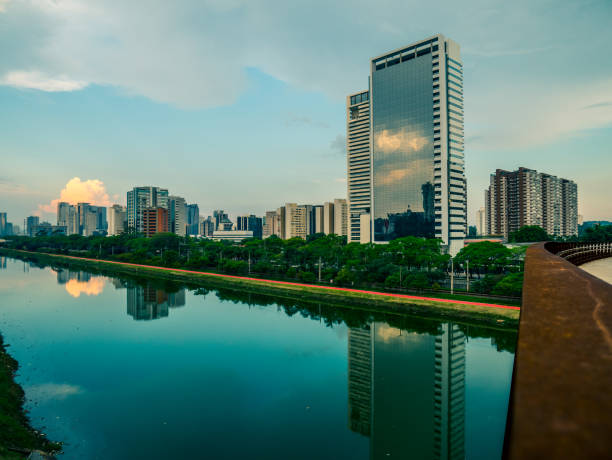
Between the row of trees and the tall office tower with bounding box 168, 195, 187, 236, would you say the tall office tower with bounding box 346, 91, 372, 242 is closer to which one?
the row of trees

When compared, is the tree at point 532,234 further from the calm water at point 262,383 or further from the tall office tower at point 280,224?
the tall office tower at point 280,224

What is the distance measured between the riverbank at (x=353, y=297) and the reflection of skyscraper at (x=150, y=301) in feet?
22.5

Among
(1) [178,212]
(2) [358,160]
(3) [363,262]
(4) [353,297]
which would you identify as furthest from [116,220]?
(4) [353,297]

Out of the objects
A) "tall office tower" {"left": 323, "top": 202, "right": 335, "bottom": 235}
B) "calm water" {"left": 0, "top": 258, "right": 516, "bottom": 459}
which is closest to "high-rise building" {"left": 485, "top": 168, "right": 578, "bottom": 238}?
"tall office tower" {"left": 323, "top": 202, "right": 335, "bottom": 235}

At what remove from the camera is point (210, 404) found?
16312 millimetres

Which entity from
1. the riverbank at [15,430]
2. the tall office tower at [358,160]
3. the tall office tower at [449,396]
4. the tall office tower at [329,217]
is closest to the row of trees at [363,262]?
the tall office tower at [449,396]

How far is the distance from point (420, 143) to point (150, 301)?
2297 inches

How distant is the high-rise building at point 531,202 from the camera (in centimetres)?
10094

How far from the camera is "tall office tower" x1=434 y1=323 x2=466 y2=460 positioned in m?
13.9

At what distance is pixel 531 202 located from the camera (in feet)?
331

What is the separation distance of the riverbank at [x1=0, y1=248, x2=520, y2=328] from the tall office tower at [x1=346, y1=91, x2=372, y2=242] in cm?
4886

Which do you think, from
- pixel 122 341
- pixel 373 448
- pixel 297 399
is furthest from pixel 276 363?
pixel 122 341

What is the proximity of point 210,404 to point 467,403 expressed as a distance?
1225 cm

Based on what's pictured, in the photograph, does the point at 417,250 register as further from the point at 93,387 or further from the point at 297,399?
the point at 93,387
